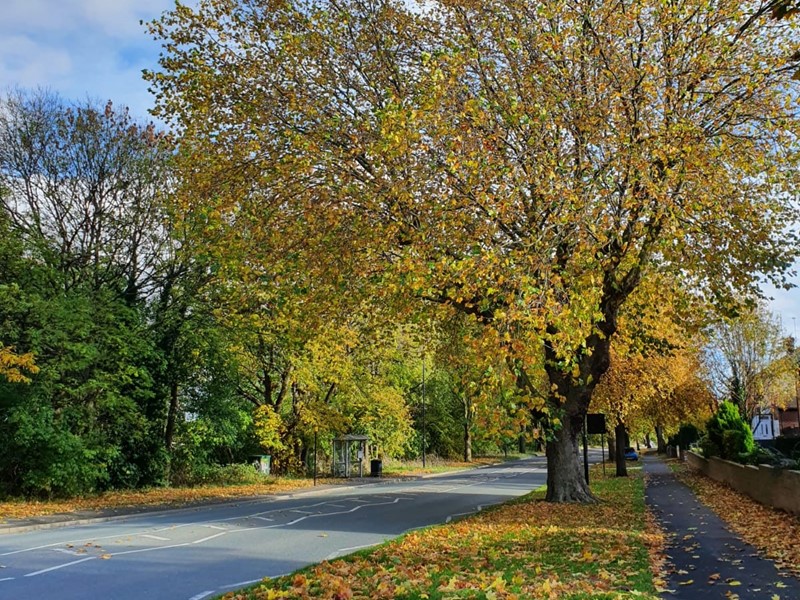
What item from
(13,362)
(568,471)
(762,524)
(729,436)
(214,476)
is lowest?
(214,476)

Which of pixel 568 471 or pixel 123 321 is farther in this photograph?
pixel 123 321

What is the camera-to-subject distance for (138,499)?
2302 centimetres

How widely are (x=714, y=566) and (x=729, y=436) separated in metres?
17.1

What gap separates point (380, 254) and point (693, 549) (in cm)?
762

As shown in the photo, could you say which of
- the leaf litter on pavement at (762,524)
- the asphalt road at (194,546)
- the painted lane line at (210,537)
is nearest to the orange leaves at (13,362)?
the asphalt road at (194,546)

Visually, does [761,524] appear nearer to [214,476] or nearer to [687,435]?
[214,476]

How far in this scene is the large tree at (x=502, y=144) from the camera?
37.6 feet

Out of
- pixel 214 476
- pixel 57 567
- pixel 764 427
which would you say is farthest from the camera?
pixel 764 427

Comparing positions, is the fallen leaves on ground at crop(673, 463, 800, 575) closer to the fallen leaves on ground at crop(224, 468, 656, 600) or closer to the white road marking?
the fallen leaves on ground at crop(224, 468, 656, 600)

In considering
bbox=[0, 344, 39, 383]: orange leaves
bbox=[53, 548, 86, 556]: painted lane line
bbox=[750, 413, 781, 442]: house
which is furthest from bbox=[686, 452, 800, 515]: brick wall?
bbox=[750, 413, 781, 442]: house

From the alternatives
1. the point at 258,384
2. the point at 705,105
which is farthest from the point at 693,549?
the point at 258,384

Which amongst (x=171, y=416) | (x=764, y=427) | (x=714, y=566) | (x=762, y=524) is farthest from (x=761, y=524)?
(x=764, y=427)

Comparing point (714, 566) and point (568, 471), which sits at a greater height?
point (568, 471)

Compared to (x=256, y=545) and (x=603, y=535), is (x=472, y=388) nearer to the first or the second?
(x=603, y=535)
